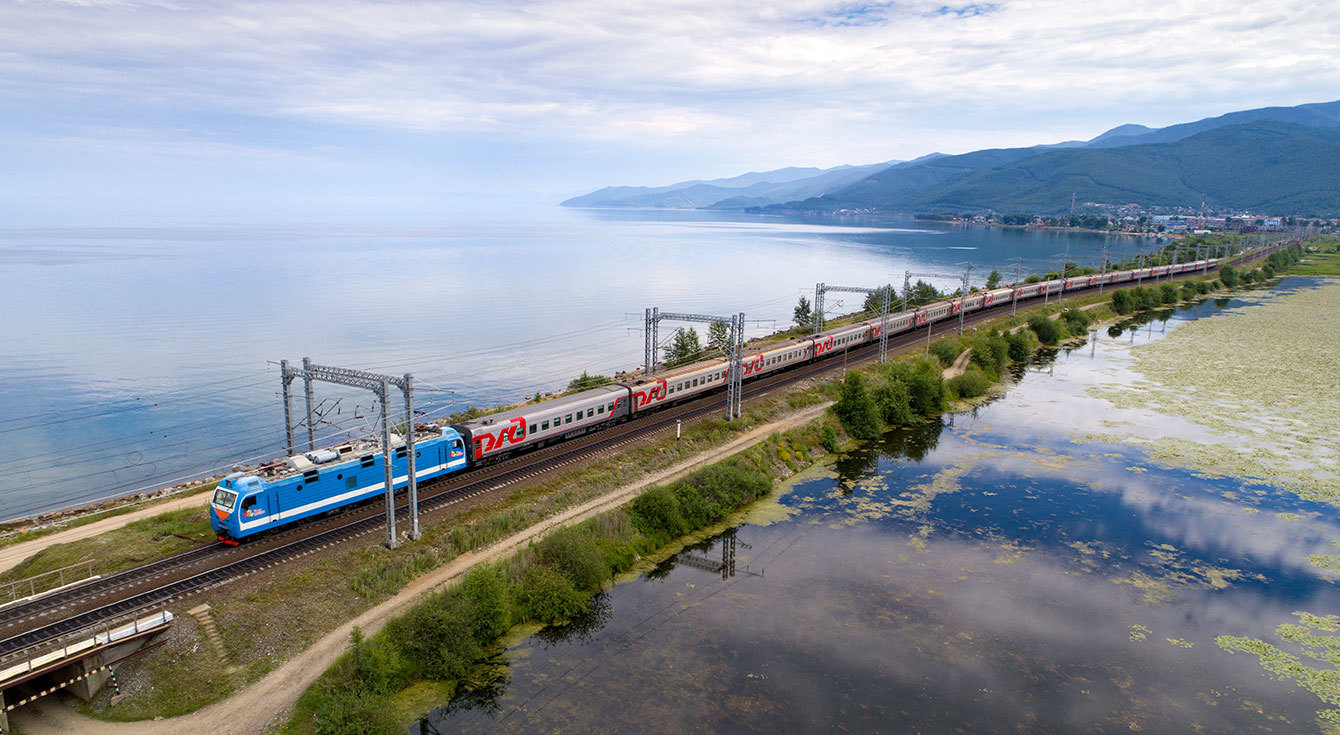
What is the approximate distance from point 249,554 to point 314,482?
354 centimetres

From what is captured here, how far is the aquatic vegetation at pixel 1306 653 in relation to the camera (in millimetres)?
23562

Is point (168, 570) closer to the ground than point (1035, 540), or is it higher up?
higher up

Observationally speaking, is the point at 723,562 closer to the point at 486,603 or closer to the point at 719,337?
the point at 486,603

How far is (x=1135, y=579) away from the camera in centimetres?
3083

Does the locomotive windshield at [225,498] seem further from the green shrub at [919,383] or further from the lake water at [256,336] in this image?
the green shrub at [919,383]

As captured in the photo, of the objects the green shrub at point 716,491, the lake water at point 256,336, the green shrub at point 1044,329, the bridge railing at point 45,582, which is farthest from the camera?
the green shrub at point 1044,329

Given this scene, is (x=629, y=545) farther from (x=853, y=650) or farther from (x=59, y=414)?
(x=59, y=414)

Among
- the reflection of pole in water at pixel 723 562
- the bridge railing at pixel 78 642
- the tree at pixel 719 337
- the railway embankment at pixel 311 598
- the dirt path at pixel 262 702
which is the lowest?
the reflection of pole in water at pixel 723 562

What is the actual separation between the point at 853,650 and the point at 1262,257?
694 feet

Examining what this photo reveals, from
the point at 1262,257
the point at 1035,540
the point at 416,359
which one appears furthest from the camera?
the point at 1262,257

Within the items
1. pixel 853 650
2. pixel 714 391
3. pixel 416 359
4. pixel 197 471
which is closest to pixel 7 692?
pixel 853 650

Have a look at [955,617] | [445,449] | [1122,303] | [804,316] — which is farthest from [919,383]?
[1122,303]

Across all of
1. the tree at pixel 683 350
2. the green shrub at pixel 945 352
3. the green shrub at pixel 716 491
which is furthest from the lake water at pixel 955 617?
the green shrub at pixel 945 352

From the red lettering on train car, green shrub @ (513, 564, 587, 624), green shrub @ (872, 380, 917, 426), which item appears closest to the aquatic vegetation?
green shrub @ (513, 564, 587, 624)
